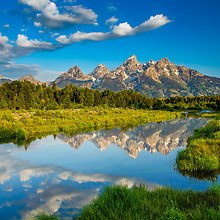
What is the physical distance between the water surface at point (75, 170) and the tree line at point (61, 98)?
183 ft

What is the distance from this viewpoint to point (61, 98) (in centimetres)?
11250

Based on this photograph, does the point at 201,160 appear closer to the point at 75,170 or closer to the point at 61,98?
the point at 75,170

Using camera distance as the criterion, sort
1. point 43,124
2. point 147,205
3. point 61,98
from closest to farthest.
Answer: point 147,205 < point 43,124 < point 61,98

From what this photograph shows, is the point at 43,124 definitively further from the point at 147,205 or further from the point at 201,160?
the point at 147,205

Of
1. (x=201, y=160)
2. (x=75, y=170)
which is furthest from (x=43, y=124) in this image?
(x=201, y=160)

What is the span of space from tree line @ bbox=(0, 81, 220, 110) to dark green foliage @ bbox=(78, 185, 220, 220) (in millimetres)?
82294

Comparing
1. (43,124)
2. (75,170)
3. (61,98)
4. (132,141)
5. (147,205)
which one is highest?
(61,98)

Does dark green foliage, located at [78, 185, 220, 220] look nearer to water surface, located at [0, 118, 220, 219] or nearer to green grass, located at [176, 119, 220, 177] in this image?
water surface, located at [0, 118, 220, 219]

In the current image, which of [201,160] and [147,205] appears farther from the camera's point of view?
[201,160]

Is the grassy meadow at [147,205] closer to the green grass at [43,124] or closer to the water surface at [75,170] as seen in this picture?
the water surface at [75,170]

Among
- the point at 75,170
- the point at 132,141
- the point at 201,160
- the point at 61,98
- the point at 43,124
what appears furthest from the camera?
the point at 61,98

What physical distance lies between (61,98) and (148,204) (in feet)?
333

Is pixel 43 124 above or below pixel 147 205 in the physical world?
above

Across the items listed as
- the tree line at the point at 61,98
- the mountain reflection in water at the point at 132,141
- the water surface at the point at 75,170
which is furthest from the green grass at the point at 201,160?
the tree line at the point at 61,98
